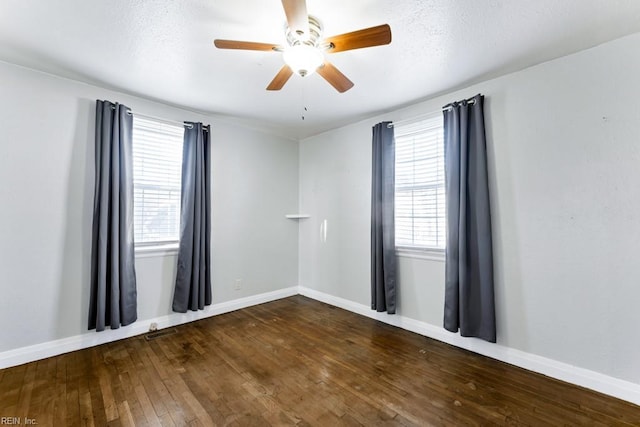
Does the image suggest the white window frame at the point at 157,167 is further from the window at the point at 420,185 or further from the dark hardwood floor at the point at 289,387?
the window at the point at 420,185

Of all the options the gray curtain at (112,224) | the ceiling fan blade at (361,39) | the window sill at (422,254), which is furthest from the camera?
the window sill at (422,254)

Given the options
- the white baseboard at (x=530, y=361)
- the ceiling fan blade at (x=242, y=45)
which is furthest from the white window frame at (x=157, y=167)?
the white baseboard at (x=530, y=361)

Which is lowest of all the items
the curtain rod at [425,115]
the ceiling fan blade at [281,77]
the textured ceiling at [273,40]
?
the ceiling fan blade at [281,77]

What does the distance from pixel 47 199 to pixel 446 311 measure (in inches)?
154

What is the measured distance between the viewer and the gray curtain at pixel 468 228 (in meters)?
2.48

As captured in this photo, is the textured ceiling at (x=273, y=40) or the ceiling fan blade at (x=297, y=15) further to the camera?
the textured ceiling at (x=273, y=40)

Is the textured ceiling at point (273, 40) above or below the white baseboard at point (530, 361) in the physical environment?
above

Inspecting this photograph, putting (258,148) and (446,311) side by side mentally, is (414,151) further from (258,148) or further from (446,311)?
(258,148)

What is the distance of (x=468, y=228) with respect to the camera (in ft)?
8.54

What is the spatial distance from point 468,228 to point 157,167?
3.42m

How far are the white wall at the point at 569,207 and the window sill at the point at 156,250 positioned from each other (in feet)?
9.95

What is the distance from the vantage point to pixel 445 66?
2.31m

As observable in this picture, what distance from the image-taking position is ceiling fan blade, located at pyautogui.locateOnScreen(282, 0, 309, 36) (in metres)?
1.31

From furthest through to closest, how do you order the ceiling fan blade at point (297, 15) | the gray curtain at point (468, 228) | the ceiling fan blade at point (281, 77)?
the gray curtain at point (468, 228) → the ceiling fan blade at point (281, 77) → the ceiling fan blade at point (297, 15)
